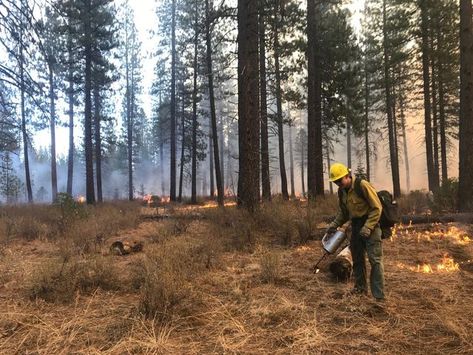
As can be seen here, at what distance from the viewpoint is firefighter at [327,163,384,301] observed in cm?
472

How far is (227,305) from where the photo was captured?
14.9ft

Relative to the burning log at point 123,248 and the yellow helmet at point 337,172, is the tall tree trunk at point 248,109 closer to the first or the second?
the burning log at point 123,248

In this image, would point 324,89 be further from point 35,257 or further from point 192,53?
point 35,257

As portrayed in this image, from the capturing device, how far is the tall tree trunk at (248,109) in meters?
9.64

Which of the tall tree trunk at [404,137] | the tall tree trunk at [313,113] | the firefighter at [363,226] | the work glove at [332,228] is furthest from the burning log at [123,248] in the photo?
the tall tree trunk at [404,137]

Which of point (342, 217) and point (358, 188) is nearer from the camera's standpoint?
point (358, 188)

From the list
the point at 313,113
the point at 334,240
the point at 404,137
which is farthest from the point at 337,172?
the point at 404,137

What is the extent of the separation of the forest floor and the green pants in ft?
0.60

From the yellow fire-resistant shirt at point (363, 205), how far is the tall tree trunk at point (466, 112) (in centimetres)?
648

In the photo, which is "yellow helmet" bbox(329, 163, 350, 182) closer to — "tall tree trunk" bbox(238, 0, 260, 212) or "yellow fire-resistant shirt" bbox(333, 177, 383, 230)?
"yellow fire-resistant shirt" bbox(333, 177, 383, 230)

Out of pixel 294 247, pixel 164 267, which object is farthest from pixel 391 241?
pixel 164 267

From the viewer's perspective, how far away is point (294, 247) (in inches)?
301

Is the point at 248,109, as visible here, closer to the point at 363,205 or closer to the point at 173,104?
the point at 363,205

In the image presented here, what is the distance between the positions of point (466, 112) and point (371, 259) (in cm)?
737
